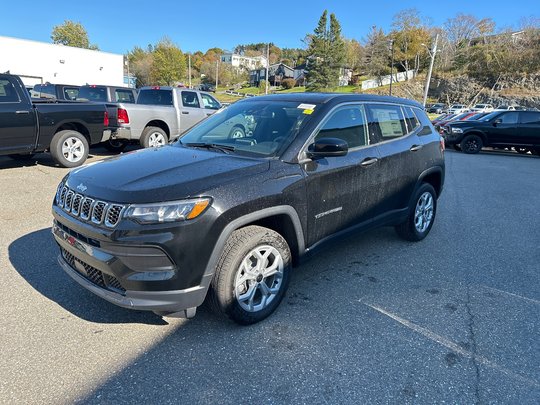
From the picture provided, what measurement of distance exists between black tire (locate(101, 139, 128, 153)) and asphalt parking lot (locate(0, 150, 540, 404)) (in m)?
6.27

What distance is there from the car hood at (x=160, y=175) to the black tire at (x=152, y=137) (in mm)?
6686

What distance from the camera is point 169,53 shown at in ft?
213

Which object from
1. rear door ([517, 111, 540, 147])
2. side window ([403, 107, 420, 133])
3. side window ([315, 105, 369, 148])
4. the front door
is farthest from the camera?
rear door ([517, 111, 540, 147])

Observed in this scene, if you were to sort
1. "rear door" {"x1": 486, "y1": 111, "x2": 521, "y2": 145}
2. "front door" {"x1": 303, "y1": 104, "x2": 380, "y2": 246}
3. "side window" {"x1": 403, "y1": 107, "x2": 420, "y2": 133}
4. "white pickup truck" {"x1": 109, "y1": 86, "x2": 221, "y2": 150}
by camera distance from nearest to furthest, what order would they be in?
"front door" {"x1": 303, "y1": 104, "x2": 380, "y2": 246}
"side window" {"x1": 403, "y1": 107, "x2": 420, "y2": 133}
"white pickup truck" {"x1": 109, "y1": 86, "x2": 221, "y2": 150}
"rear door" {"x1": 486, "y1": 111, "x2": 521, "y2": 145}

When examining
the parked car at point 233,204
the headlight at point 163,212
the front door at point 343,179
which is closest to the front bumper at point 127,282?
the parked car at point 233,204

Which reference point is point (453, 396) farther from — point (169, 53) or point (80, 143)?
point (169, 53)

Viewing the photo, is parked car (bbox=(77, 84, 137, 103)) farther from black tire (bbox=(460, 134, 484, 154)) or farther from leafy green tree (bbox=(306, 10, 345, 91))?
leafy green tree (bbox=(306, 10, 345, 91))

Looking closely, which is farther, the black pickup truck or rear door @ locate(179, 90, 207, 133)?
rear door @ locate(179, 90, 207, 133)

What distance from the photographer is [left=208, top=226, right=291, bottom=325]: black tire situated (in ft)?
8.85

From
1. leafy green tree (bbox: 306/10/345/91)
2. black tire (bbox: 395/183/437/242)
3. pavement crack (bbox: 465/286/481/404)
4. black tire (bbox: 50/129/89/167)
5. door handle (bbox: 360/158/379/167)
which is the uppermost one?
leafy green tree (bbox: 306/10/345/91)

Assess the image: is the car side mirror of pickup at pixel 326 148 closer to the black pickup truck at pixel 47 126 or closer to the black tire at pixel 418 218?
the black tire at pixel 418 218

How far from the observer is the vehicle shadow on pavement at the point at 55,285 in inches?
119

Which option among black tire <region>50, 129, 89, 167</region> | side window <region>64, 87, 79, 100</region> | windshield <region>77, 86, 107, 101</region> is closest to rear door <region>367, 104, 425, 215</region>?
black tire <region>50, 129, 89, 167</region>

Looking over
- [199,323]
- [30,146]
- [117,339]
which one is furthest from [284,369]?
[30,146]
